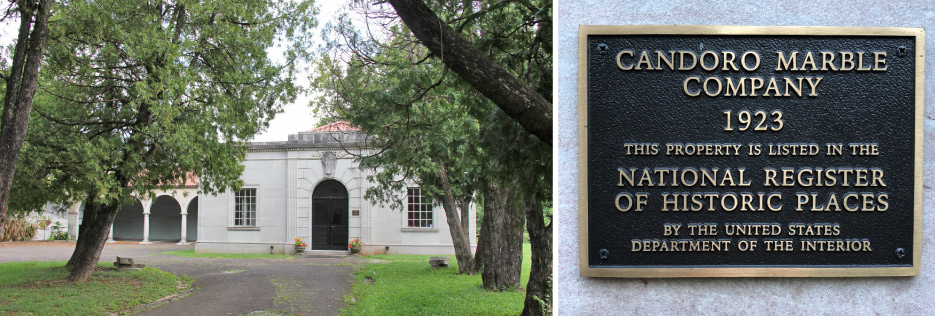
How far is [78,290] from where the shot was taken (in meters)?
13.4

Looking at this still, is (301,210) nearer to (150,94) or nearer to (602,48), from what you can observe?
(150,94)

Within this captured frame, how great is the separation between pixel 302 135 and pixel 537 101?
21.7 meters

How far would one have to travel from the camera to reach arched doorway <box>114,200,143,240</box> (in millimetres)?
35125

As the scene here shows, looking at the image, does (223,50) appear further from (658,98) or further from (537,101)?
(658,98)

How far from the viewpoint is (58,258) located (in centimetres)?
2281

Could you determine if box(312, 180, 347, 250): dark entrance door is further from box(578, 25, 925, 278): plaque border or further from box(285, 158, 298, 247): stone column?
box(578, 25, 925, 278): plaque border

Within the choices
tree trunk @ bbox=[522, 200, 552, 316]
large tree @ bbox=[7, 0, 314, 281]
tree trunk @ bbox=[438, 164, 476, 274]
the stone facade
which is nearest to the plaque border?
tree trunk @ bbox=[522, 200, 552, 316]

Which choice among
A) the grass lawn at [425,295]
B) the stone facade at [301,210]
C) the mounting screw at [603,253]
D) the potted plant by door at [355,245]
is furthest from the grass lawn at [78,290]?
the mounting screw at [603,253]

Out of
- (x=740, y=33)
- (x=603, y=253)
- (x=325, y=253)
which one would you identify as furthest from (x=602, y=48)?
(x=325, y=253)

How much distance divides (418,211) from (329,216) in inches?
153

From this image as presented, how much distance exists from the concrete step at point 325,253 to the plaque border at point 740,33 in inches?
855

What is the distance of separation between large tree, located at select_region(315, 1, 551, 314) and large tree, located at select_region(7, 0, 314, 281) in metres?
1.85

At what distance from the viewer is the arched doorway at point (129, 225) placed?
35.1 meters

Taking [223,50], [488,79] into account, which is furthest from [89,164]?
[488,79]
